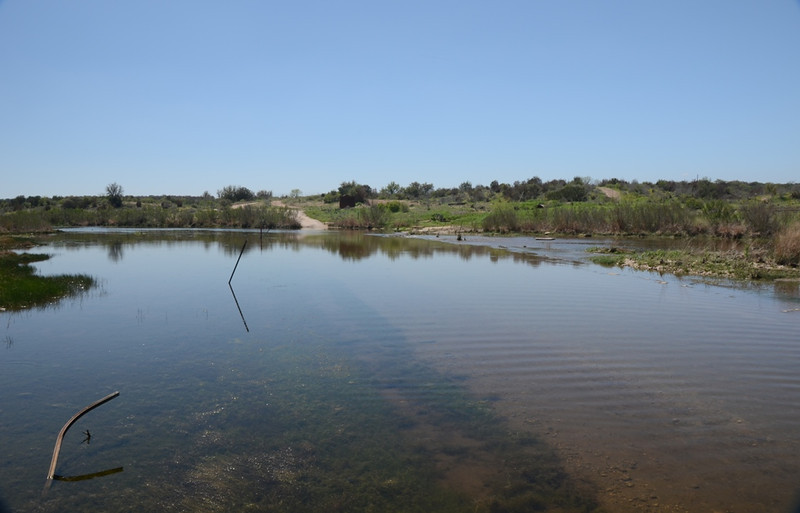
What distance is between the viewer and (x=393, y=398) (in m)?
7.12

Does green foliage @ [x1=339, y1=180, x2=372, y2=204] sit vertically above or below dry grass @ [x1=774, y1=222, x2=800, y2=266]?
above

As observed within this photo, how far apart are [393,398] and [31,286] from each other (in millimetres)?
12726

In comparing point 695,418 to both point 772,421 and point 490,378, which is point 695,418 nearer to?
point 772,421

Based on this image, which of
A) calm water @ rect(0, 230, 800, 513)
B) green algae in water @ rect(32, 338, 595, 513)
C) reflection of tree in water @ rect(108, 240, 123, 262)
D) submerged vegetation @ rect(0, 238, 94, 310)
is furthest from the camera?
reflection of tree in water @ rect(108, 240, 123, 262)

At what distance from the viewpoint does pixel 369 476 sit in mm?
5184

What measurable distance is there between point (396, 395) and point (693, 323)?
735cm

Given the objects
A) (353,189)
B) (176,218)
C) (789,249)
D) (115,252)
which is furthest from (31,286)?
(353,189)

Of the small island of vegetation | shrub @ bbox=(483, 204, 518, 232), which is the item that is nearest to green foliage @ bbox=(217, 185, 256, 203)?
the small island of vegetation

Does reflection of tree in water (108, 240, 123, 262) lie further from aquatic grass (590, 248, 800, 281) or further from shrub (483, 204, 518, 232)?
shrub (483, 204, 518, 232)

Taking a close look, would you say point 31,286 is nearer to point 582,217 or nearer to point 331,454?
point 331,454

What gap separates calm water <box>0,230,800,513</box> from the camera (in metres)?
4.95

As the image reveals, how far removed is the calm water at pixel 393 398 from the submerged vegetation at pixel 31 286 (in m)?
1.30

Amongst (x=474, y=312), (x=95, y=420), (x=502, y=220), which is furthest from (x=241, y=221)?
(x=95, y=420)

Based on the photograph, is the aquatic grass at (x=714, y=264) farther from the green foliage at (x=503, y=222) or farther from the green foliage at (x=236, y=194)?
the green foliage at (x=236, y=194)
